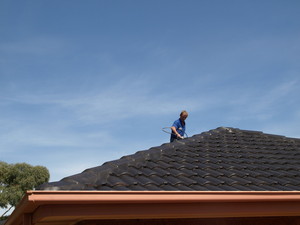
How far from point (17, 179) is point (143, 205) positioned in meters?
35.6

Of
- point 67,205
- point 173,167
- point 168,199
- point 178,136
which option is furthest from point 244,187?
point 178,136

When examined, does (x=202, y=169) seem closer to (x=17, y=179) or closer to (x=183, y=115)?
(x=183, y=115)

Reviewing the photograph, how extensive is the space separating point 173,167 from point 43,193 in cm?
266

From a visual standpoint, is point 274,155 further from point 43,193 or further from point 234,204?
point 43,193

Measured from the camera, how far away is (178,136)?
9.91 m

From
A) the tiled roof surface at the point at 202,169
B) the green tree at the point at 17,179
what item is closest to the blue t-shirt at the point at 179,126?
the tiled roof surface at the point at 202,169

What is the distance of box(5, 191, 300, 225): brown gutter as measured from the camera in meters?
3.80

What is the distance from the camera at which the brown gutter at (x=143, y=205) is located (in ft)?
12.5

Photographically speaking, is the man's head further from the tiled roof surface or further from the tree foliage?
the tree foliage

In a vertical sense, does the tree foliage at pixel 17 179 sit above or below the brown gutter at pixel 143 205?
above

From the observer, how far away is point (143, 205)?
4.15 metres

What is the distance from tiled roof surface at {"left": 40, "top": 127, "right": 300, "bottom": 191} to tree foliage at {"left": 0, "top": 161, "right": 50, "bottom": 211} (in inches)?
1240

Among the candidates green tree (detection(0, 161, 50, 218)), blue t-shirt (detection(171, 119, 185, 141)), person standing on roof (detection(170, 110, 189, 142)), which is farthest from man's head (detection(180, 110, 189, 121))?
green tree (detection(0, 161, 50, 218))

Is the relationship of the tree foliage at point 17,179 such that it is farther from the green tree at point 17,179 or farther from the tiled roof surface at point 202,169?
the tiled roof surface at point 202,169
